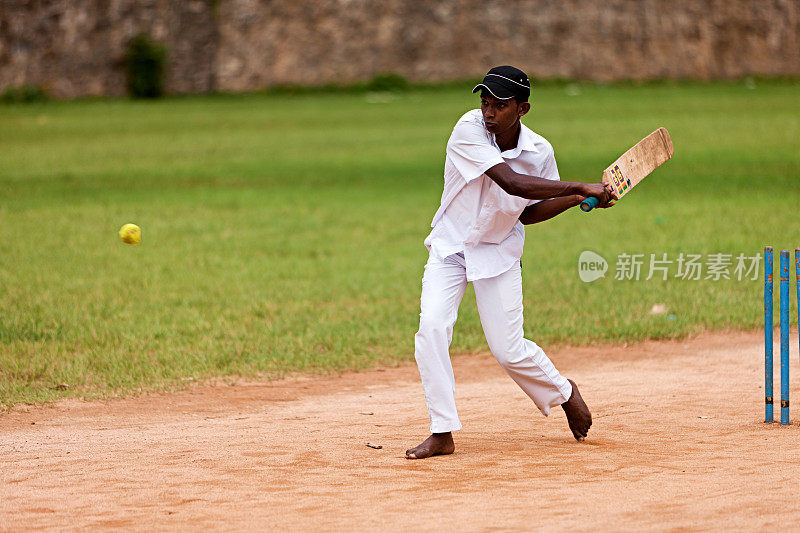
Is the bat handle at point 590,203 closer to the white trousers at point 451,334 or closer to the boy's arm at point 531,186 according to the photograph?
the boy's arm at point 531,186

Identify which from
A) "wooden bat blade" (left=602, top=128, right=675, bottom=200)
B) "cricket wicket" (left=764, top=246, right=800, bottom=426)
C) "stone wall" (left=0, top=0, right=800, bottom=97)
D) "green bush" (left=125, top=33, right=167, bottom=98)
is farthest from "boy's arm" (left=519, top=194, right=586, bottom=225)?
"stone wall" (left=0, top=0, right=800, bottom=97)

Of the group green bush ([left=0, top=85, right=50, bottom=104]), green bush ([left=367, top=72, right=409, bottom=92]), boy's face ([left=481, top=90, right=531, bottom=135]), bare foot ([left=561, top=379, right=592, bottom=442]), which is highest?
green bush ([left=367, top=72, right=409, bottom=92])

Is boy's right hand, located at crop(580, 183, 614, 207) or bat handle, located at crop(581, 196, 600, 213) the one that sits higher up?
boy's right hand, located at crop(580, 183, 614, 207)

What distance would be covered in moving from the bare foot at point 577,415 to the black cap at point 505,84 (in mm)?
1652

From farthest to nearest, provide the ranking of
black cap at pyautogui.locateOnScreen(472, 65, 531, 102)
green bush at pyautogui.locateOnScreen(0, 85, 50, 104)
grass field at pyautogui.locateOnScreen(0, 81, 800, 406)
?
green bush at pyautogui.locateOnScreen(0, 85, 50, 104) < grass field at pyautogui.locateOnScreen(0, 81, 800, 406) < black cap at pyautogui.locateOnScreen(472, 65, 531, 102)

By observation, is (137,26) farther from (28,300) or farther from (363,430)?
(363,430)

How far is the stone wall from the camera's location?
42.7 m

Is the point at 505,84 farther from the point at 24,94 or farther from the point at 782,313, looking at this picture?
the point at 24,94

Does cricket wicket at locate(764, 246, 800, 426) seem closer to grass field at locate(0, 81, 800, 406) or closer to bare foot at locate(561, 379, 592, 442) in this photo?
bare foot at locate(561, 379, 592, 442)

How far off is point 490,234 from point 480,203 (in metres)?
0.18

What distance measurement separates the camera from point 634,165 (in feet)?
19.9

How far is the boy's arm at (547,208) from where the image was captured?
5.83 metres

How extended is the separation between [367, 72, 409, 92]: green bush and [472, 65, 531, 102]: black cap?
3713 cm

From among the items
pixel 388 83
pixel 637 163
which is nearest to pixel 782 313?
pixel 637 163
